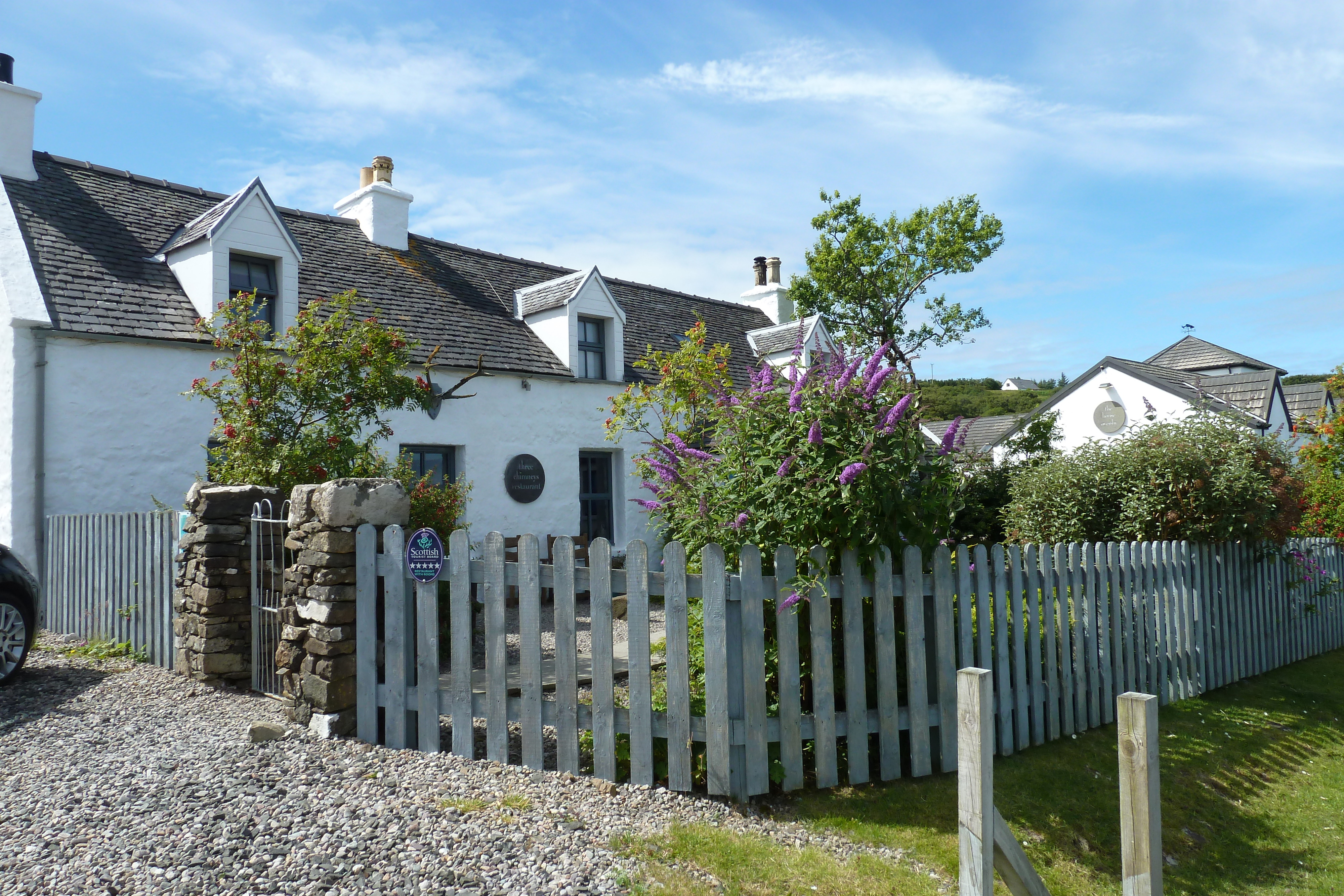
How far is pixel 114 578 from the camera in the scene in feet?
27.0

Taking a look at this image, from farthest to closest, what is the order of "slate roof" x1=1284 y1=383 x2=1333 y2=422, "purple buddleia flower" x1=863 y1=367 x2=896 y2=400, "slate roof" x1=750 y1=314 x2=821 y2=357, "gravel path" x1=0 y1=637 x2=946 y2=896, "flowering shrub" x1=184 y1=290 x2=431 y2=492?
"slate roof" x1=1284 y1=383 x2=1333 y2=422, "slate roof" x1=750 y1=314 x2=821 y2=357, "flowering shrub" x1=184 y1=290 x2=431 y2=492, "purple buddleia flower" x1=863 y1=367 x2=896 y2=400, "gravel path" x1=0 y1=637 x2=946 y2=896

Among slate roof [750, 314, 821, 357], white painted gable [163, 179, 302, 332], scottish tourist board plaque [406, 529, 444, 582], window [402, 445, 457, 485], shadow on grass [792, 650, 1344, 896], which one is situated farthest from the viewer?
slate roof [750, 314, 821, 357]

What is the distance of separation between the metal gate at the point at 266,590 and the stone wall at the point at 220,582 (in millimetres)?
103

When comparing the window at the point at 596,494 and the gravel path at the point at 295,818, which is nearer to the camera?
the gravel path at the point at 295,818

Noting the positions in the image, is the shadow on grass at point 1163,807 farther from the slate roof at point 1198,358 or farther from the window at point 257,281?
the slate roof at point 1198,358

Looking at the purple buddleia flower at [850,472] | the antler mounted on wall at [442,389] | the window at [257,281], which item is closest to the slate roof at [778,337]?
the antler mounted on wall at [442,389]

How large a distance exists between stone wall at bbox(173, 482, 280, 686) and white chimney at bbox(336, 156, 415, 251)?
964 cm

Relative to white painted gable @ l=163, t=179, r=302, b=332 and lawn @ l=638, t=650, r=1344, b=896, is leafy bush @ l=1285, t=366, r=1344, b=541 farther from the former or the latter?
white painted gable @ l=163, t=179, r=302, b=332

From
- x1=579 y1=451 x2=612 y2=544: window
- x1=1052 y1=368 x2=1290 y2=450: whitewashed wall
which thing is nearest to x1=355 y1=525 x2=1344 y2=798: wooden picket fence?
x1=579 y1=451 x2=612 y2=544: window

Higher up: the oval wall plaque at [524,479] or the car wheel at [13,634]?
the oval wall plaque at [524,479]

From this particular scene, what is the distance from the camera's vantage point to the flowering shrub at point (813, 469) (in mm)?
4777

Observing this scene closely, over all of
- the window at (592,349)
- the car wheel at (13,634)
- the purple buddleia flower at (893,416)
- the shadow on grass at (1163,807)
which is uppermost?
the window at (592,349)

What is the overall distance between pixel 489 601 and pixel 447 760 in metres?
1.01

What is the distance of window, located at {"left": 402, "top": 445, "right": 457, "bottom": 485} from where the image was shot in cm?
1285
